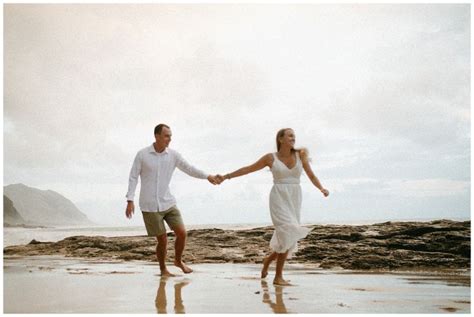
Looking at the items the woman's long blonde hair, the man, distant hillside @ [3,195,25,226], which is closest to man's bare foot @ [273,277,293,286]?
the man

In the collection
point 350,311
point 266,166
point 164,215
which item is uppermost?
point 266,166

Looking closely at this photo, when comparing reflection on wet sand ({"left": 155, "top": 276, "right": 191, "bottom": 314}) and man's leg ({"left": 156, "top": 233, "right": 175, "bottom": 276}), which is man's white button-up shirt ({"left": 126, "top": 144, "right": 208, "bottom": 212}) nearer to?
man's leg ({"left": 156, "top": 233, "right": 175, "bottom": 276})

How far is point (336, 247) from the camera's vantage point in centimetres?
662

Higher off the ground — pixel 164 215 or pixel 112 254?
pixel 164 215

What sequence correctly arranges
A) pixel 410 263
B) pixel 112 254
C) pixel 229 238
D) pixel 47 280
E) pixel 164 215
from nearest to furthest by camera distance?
pixel 47 280
pixel 164 215
pixel 410 263
pixel 112 254
pixel 229 238

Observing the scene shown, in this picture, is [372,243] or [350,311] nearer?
[350,311]

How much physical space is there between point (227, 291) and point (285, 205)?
100 cm

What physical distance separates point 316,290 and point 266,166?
4.08 feet

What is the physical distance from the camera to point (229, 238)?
25.8 ft

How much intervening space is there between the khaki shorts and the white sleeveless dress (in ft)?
3.39

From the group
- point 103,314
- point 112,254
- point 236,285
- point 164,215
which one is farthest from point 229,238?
point 103,314

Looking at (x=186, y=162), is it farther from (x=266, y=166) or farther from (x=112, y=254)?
(x=112, y=254)

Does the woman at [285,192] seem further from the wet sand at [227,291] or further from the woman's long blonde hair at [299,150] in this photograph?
A: the wet sand at [227,291]

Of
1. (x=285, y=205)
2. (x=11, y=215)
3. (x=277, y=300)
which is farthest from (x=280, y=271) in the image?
(x=11, y=215)
